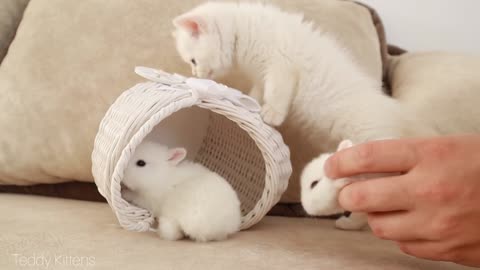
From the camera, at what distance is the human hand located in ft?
2.32

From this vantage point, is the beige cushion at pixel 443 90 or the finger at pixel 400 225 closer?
the finger at pixel 400 225

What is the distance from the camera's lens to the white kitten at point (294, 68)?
118 cm

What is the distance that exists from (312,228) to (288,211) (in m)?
0.21

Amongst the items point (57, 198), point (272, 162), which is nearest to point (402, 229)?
point (272, 162)

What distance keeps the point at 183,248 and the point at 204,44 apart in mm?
572

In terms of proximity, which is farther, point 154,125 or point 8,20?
point 8,20

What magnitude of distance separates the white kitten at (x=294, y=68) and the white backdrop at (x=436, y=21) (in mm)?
579

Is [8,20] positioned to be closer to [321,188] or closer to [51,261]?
[51,261]

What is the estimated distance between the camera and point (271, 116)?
1106mm

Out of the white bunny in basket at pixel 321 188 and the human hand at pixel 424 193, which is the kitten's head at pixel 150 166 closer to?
the white bunny in basket at pixel 321 188

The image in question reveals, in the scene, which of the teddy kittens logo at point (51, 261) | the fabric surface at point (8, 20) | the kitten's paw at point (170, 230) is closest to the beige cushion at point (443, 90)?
the kitten's paw at point (170, 230)

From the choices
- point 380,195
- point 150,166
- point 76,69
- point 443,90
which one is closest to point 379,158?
point 380,195

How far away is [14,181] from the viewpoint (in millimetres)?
1337

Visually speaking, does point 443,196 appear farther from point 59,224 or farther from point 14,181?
point 14,181
